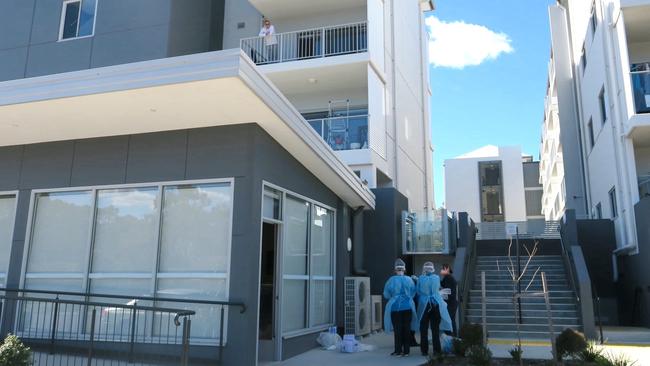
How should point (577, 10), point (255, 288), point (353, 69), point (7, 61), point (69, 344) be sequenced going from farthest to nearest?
point (577, 10) < point (353, 69) < point (7, 61) < point (69, 344) < point (255, 288)

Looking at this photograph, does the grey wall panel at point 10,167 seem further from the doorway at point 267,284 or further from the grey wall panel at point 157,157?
the doorway at point 267,284

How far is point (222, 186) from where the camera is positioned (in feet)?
28.8

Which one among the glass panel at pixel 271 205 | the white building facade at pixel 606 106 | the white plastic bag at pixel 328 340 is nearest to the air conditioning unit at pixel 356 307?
the white plastic bag at pixel 328 340

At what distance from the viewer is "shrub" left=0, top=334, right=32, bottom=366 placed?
6.62 meters

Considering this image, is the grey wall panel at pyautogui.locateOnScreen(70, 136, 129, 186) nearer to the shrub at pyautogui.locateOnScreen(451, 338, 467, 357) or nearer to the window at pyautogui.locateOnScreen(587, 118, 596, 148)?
the shrub at pyautogui.locateOnScreen(451, 338, 467, 357)

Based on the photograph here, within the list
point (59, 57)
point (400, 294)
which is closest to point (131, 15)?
point (59, 57)

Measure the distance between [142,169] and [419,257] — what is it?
1031 cm

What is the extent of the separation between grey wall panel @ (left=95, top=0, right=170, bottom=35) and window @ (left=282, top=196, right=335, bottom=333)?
324 inches

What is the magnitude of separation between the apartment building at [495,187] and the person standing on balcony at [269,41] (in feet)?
141

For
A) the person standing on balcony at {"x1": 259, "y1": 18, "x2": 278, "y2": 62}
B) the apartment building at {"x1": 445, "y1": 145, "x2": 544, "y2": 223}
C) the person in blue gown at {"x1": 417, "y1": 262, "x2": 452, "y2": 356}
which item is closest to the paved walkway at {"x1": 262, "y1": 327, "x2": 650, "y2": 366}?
the person in blue gown at {"x1": 417, "y1": 262, "x2": 452, "y2": 356}

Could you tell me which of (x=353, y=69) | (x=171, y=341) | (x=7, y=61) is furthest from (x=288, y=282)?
(x=7, y=61)

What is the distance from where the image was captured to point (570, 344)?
8289 millimetres

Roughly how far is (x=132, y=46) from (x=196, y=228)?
29.6ft

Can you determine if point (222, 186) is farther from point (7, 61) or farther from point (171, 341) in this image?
point (7, 61)
